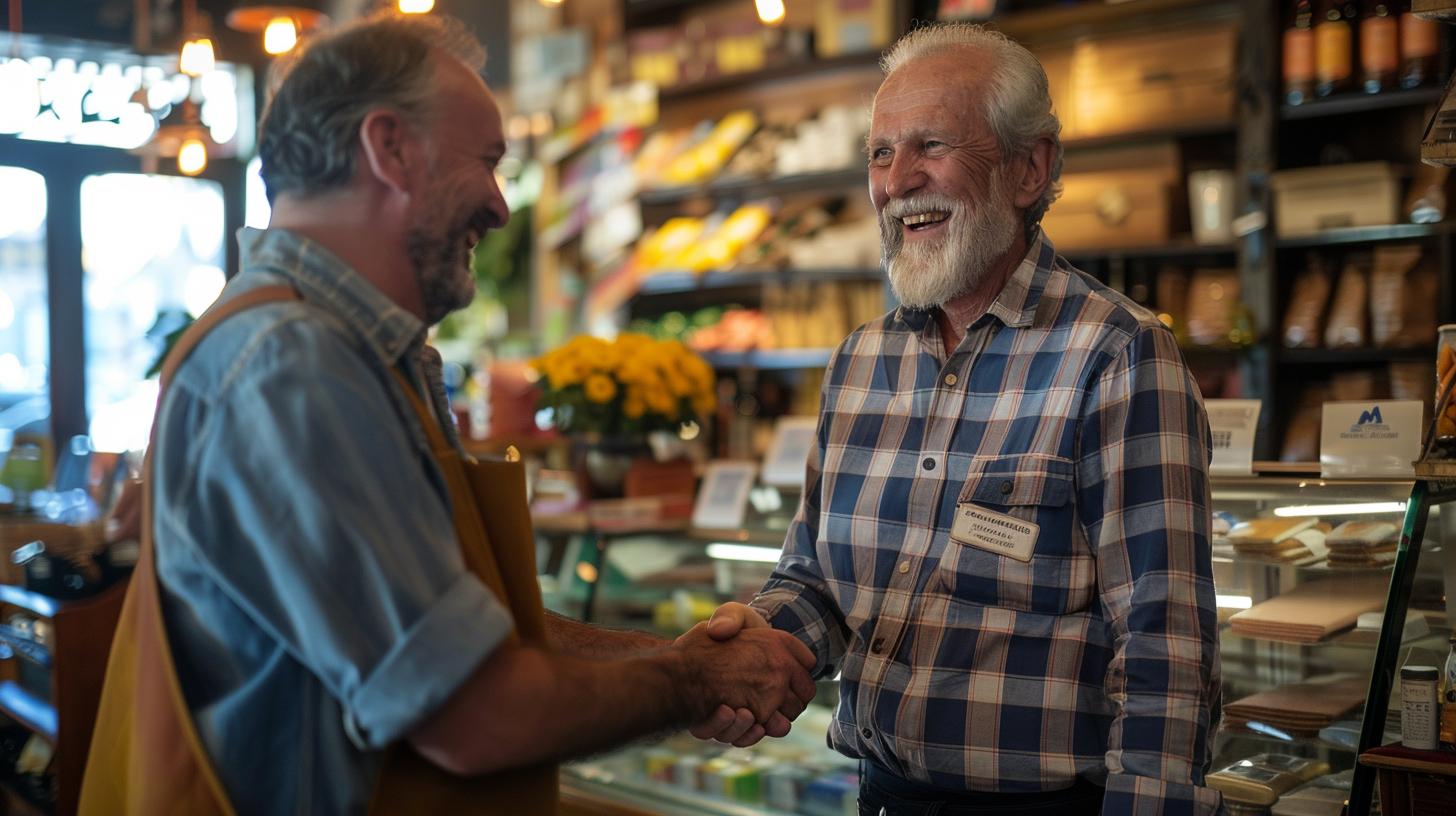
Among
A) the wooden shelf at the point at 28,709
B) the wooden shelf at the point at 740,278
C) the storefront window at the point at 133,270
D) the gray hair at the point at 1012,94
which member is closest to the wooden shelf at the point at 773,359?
the wooden shelf at the point at 740,278

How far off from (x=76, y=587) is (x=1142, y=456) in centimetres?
312

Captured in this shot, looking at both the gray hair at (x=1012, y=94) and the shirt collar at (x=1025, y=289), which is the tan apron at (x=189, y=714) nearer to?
the shirt collar at (x=1025, y=289)

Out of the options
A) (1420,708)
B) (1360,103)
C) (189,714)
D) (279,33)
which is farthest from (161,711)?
(1360,103)

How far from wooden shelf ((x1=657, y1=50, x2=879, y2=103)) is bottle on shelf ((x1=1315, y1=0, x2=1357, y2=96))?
1803 mm

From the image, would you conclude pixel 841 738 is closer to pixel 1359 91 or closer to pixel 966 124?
pixel 966 124

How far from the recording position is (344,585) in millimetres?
1109

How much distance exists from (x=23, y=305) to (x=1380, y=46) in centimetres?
775

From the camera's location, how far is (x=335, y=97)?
124cm

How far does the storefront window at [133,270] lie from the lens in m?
8.49

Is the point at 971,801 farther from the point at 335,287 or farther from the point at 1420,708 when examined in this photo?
the point at 335,287

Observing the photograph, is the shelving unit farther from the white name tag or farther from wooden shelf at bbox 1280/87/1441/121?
wooden shelf at bbox 1280/87/1441/121

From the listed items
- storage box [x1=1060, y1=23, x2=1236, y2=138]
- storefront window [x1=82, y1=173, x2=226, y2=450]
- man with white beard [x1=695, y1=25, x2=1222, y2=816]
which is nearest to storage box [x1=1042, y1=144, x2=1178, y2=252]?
storage box [x1=1060, y1=23, x2=1236, y2=138]

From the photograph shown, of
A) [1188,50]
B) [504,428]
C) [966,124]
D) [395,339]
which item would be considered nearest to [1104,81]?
[1188,50]

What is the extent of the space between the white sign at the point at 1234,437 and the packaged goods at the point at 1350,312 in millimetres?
2556
